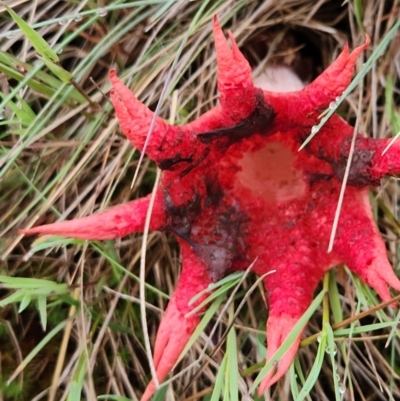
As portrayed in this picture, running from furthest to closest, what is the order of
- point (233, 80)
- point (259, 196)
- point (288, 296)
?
point (259, 196) < point (288, 296) < point (233, 80)

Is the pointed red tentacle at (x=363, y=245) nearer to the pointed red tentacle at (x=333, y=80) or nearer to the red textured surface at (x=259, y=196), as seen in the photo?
the red textured surface at (x=259, y=196)

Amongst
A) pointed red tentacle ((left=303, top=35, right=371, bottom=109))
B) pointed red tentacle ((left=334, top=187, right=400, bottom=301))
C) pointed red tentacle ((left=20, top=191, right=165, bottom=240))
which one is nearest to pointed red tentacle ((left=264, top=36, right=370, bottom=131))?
pointed red tentacle ((left=303, top=35, right=371, bottom=109))

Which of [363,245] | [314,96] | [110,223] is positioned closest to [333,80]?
[314,96]

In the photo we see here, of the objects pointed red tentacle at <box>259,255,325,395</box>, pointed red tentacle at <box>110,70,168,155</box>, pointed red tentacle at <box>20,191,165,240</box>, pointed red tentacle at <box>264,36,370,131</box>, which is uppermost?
pointed red tentacle at <box>110,70,168,155</box>

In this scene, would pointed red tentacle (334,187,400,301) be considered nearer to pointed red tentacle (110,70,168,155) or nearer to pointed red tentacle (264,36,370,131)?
pointed red tentacle (264,36,370,131)

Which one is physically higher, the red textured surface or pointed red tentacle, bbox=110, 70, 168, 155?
pointed red tentacle, bbox=110, 70, 168, 155

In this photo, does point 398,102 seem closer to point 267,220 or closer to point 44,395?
A: point 267,220

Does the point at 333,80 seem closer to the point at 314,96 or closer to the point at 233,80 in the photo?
the point at 314,96

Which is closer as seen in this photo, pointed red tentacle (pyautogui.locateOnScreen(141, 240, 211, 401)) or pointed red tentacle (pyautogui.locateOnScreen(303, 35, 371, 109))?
pointed red tentacle (pyautogui.locateOnScreen(303, 35, 371, 109))
